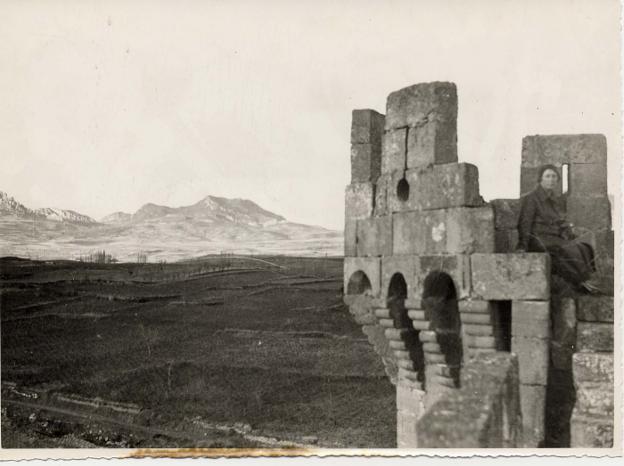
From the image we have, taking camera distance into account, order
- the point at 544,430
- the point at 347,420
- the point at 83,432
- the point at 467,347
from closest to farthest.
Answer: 1. the point at 544,430
2. the point at 467,347
3. the point at 83,432
4. the point at 347,420

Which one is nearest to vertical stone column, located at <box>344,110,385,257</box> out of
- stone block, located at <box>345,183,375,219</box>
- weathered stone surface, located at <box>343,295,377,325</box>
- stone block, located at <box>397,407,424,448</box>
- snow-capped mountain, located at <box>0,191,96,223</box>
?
stone block, located at <box>345,183,375,219</box>

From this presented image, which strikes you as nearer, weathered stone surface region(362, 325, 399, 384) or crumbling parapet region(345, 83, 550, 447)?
crumbling parapet region(345, 83, 550, 447)

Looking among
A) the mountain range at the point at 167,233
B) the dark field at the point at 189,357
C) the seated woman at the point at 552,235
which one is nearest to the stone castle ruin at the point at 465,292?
the seated woman at the point at 552,235

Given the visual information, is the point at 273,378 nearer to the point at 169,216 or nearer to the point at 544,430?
the point at 169,216

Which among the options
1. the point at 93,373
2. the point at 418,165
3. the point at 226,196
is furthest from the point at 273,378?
the point at 418,165

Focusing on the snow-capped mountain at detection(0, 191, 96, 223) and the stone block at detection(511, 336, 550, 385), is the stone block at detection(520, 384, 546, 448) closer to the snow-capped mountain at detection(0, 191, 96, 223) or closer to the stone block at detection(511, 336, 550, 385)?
the stone block at detection(511, 336, 550, 385)

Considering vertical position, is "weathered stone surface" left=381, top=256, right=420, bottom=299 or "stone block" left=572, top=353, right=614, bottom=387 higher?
"weathered stone surface" left=381, top=256, right=420, bottom=299
